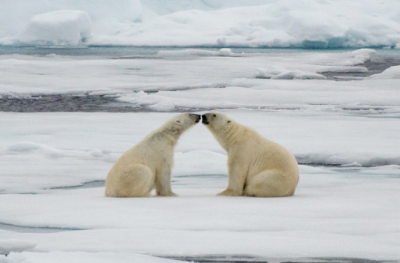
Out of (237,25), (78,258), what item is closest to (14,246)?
(78,258)

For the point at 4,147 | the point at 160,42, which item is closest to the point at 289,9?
the point at 160,42

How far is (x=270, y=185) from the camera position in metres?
3.53

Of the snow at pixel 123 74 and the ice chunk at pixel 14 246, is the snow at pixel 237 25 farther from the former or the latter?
the ice chunk at pixel 14 246

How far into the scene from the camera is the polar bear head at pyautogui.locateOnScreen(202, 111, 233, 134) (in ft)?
12.3

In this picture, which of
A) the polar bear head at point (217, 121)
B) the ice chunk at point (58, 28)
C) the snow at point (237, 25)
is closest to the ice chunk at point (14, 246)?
the polar bear head at point (217, 121)

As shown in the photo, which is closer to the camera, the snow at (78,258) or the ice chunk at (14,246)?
the snow at (78,258)

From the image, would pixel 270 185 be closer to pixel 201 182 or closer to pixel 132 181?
pixel 132 181

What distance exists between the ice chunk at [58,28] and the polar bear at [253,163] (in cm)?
2494

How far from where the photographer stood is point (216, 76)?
15203mm

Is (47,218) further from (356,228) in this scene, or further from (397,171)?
(397,171)

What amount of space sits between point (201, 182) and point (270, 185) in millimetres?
1034

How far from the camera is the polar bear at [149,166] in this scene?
11.5 feet

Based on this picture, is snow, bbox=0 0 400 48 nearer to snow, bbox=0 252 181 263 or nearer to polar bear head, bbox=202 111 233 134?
polar bear head, bbox=202 111 233 134

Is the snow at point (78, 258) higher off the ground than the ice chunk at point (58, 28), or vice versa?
the ice chunk at point (58, 28)
